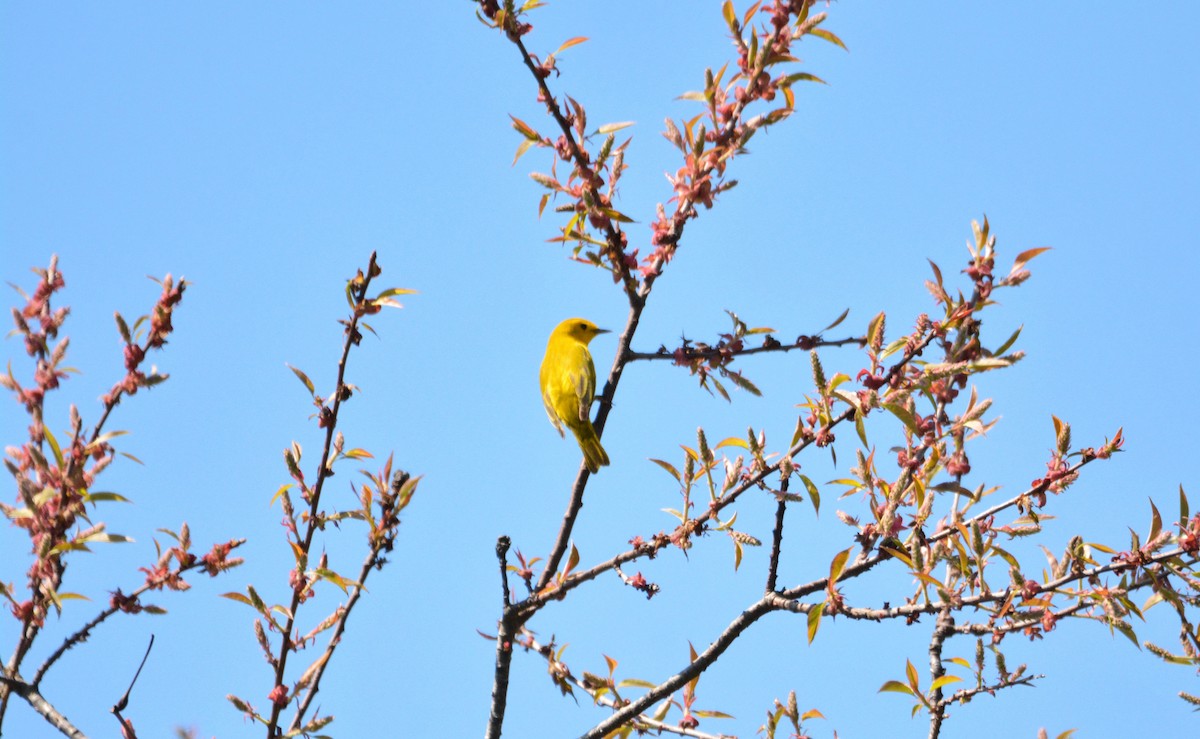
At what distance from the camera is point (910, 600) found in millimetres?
3393

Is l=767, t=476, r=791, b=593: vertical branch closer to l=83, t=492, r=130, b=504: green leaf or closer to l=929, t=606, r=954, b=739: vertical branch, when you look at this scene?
l=929, t=606, r=954, b=739: vertical branch

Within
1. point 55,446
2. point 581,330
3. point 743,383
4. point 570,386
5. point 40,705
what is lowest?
point 40,705

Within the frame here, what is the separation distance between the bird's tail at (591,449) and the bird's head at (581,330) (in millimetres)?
1689

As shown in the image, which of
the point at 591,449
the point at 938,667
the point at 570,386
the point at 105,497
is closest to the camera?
the point at 105,497

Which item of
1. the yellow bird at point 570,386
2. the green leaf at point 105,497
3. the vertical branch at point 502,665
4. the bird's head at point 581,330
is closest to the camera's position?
the green leaf at point 105,497

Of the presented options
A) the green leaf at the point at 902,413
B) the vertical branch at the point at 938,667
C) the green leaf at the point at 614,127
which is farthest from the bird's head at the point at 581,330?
the green leaf at the point at 902,413

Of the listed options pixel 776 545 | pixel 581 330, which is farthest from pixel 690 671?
pixel 581 330

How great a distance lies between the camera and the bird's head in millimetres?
8453

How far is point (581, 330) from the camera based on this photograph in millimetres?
8461

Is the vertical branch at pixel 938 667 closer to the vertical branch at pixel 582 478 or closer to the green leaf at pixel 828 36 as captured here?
the vertical branch at pixel 582 478

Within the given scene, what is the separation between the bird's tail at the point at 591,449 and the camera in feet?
14.0

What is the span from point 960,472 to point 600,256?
1.56 meters

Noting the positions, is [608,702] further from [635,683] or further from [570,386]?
[570,386]

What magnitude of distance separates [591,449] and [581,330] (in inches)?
115
